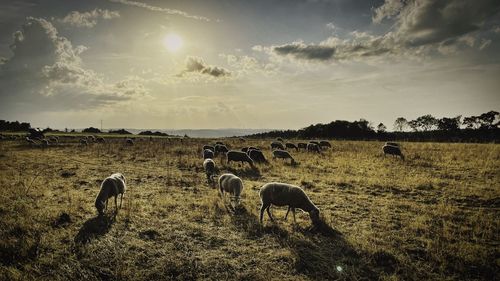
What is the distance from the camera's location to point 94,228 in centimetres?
857

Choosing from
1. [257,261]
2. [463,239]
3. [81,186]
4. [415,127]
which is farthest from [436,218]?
[415,127]

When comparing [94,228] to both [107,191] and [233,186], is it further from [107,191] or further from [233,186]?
[233,186]

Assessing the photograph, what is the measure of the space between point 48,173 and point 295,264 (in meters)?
18.1

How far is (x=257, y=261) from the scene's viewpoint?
704 cm

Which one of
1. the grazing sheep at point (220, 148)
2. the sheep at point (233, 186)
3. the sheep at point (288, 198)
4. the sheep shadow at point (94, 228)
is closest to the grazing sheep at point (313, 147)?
the grazing sheep at point (220, 148)

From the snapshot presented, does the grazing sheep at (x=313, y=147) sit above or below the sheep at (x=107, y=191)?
above

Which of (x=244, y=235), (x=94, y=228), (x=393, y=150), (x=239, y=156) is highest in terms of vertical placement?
(x=393, y=150)

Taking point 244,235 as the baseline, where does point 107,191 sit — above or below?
above

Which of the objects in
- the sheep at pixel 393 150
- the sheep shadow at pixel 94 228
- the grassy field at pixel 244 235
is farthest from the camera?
the sheep at pixel 393 150

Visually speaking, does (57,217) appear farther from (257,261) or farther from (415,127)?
(415,127)

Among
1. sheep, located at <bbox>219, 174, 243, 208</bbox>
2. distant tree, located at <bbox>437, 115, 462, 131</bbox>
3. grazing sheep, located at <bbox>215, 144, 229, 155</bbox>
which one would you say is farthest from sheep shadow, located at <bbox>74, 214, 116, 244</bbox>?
distant tree, located at <bbox>437, 115, 462, 131</bbox>

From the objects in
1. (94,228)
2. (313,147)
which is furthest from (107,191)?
(313,147)

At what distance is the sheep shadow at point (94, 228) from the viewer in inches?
309

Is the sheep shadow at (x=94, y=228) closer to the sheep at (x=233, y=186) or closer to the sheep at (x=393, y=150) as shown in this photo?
the sheep at (x=233, y=186)
